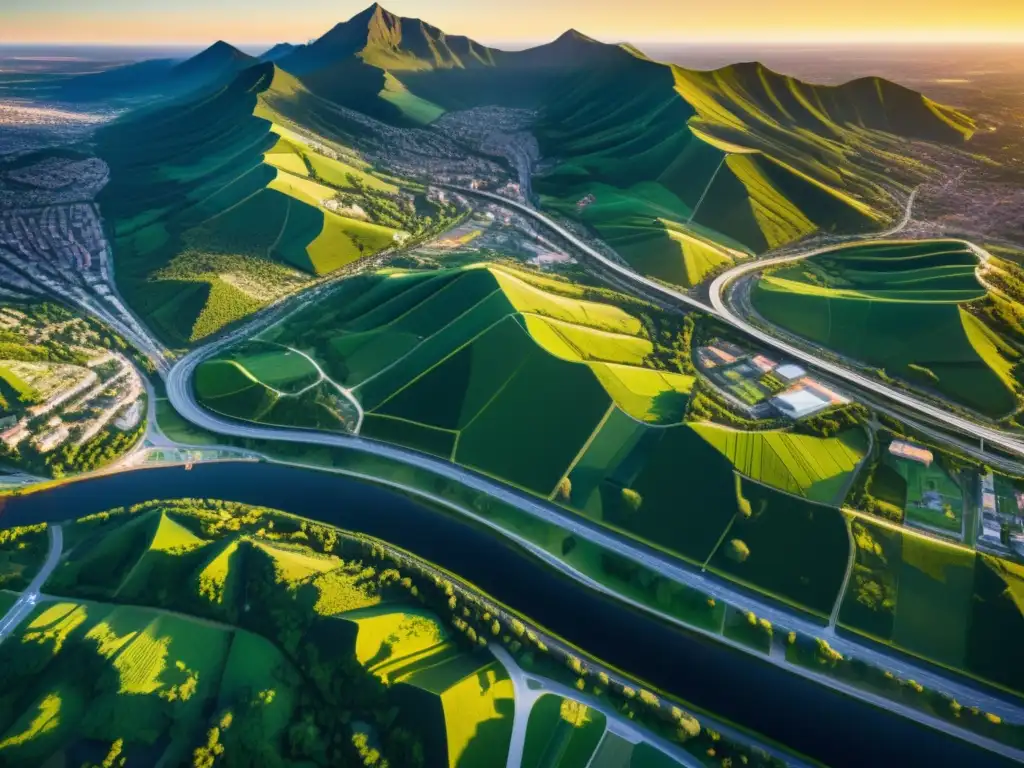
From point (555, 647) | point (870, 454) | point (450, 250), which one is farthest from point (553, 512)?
point (450, 250)

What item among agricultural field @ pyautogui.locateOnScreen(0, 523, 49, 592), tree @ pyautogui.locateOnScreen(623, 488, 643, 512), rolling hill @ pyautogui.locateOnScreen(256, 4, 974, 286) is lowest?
agricultural field @ pyautogui.locateOnScreen(0, 523, 49, 592)

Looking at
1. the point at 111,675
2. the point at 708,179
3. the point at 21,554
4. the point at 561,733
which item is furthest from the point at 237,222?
the point at 561,733

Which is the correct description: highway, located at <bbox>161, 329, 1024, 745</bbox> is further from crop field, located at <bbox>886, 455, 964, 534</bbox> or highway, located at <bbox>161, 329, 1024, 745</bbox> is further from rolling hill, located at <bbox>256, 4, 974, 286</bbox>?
rolling hill, located at <bbox>256, 4, 974, 286</bbox>

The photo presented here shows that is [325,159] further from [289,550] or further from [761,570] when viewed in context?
[761,570]

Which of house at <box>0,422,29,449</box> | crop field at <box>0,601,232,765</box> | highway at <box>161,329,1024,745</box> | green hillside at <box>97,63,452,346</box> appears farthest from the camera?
green hillside at <box>97,63,452,346</box>

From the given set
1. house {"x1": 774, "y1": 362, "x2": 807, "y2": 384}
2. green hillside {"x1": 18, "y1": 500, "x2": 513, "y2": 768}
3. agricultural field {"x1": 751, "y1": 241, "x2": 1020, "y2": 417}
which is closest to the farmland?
house {"x1": 774, "y1": 362, "x2": 807, "y2": 384}

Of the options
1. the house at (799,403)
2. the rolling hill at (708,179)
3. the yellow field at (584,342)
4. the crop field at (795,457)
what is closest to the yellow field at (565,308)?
the yellow field at (584,342)
